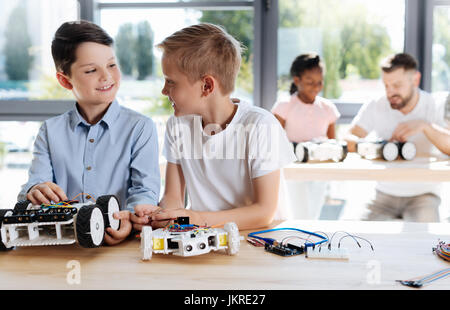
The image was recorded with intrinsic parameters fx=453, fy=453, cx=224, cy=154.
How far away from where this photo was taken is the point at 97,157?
1380 millimetres

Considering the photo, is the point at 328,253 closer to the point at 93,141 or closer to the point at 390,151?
the point at 93,141

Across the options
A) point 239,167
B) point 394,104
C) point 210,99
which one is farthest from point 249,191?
point 394,104

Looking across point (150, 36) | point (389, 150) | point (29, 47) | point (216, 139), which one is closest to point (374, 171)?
point (389, 150)

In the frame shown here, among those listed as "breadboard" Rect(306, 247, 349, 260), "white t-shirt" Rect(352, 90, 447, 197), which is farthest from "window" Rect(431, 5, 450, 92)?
"breadboard" Rect(306, 247, 349, 260)

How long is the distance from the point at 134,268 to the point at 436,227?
0.74 m

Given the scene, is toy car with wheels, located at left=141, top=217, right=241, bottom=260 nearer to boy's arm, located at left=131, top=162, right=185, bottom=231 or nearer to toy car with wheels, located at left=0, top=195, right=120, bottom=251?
toy car with wheels, located at left=0, top=195, right=120, bottom=251

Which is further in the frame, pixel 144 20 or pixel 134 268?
pixel 144 20

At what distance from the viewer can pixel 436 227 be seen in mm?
1116

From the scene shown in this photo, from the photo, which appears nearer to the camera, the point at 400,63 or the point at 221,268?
the point at 221,268

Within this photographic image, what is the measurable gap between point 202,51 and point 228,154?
0.30 metres

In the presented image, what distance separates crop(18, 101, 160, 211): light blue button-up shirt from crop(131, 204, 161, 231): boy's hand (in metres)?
0.27

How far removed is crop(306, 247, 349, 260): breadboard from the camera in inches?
35.2

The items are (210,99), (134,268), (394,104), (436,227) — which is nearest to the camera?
(134,268)
